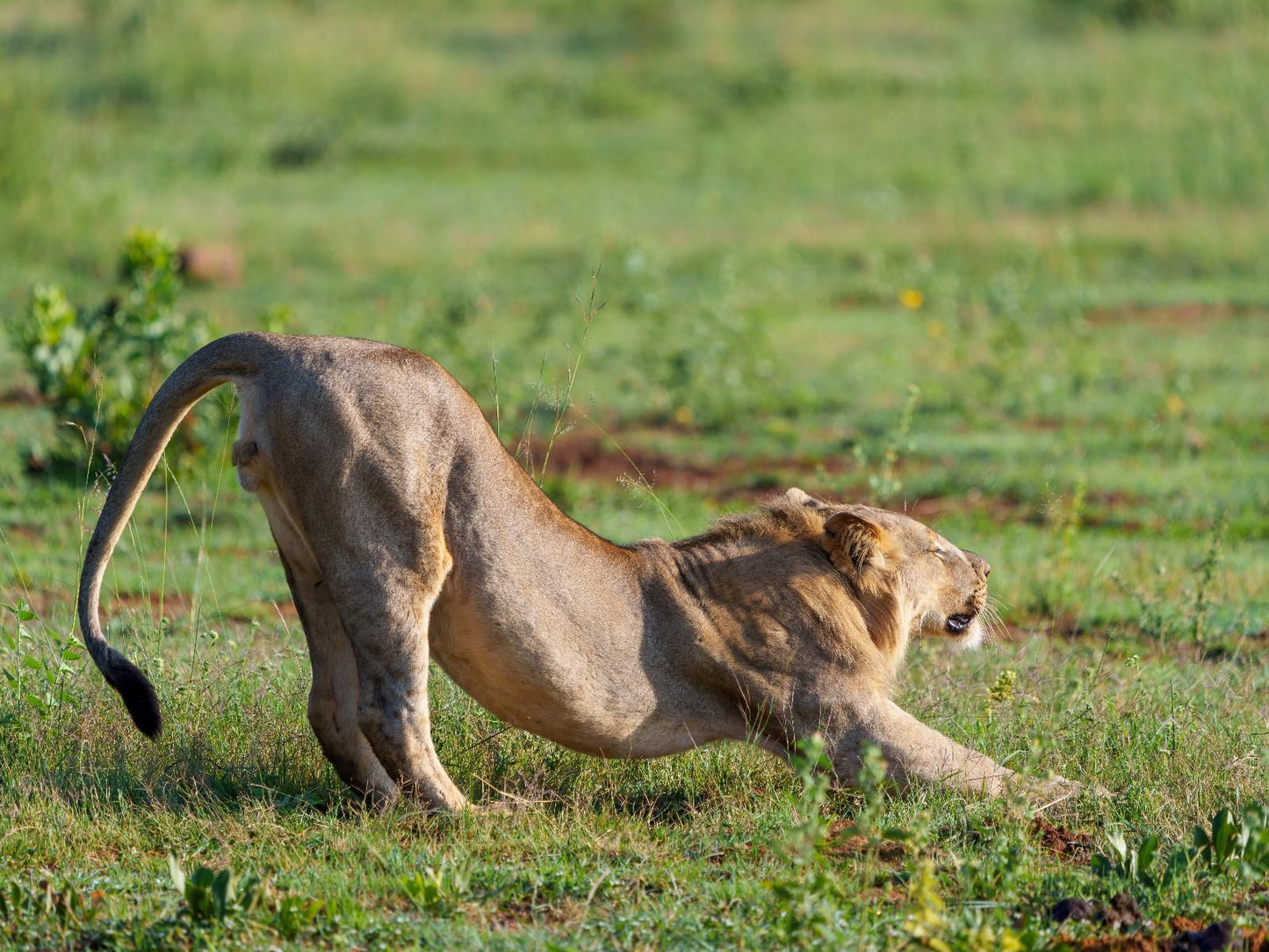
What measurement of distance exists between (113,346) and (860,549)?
5243mm

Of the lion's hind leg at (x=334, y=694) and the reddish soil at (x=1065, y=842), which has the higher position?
the lion's hind leg at (x=334, y=694)

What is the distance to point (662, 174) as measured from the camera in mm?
20344

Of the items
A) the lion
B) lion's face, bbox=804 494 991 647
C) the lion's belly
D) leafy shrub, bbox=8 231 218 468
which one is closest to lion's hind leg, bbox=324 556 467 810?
the lion

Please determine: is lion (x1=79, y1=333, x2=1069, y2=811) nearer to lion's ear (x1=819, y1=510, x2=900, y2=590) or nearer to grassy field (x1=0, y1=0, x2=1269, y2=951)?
lion's ear (x1=819, y1=510, x2=900, y2=590)

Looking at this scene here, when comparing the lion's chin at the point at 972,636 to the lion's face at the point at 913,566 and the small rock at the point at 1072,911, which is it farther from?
the small rock at the point at 1072,911

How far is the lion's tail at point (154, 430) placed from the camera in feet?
15.0

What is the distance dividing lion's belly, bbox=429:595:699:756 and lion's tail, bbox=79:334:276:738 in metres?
0.87

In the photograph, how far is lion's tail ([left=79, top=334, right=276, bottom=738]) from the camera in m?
4.59

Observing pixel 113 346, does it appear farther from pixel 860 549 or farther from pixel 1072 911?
pixel 1072 911

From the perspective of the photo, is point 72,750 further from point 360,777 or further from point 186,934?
point 186,934

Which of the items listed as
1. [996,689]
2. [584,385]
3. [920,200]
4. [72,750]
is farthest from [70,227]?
[996,689]

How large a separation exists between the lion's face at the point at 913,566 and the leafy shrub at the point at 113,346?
15.7 ft

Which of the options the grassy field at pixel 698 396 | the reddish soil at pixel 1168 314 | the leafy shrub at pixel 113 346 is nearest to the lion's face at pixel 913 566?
the grassy field at pixel 698 396

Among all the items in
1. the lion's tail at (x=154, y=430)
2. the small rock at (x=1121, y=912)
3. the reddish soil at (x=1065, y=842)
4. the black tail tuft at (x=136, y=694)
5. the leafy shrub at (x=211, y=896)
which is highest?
the lion's tail at (x=154, y=430)
